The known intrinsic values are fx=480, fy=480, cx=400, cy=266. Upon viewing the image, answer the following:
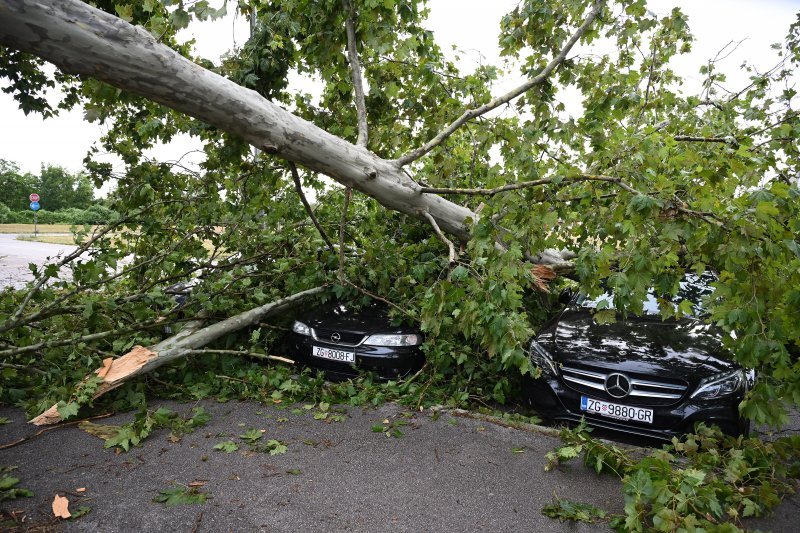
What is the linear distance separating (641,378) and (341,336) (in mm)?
2946

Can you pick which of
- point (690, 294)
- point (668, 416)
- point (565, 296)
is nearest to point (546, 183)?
point (668, 416)

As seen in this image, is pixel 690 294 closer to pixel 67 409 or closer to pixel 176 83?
pixel 176 83

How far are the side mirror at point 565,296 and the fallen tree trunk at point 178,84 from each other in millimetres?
2436

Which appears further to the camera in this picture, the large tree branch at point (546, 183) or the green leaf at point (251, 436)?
the green leaf at point (251, 436)

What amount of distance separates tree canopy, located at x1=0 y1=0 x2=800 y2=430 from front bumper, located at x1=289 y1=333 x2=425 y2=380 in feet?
0.88

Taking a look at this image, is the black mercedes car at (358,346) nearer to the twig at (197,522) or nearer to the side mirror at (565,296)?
the side mirror at (565,296)

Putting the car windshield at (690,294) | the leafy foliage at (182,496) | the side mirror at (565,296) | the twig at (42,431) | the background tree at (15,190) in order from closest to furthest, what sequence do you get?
→ 1. the leafy foliage at (182,496)
2. the twig at (42,431)
3. the car windshield at (690,294)
4. the side mirror at (565,296)
5. the background tree at (15,190)

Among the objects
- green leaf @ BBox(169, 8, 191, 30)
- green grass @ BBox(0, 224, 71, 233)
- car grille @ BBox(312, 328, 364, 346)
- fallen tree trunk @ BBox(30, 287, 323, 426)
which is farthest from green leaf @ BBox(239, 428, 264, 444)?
green grass @ BBox(0, 224, 71, 233)

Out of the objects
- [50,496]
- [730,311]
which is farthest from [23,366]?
[730,311]

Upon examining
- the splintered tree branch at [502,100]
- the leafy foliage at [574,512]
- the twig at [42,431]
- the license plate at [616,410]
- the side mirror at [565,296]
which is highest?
the splintered tree branch at [502,100]

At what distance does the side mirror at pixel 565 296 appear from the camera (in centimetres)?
586

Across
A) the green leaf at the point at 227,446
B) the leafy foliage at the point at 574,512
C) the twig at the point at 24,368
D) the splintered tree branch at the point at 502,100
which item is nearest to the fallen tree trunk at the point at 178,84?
the splintered tree branch at the point at 502,100

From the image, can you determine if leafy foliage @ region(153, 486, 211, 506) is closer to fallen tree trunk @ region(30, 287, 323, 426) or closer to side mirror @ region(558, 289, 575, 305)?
fallen tree trunk @ region(30, 287, 323, 426)

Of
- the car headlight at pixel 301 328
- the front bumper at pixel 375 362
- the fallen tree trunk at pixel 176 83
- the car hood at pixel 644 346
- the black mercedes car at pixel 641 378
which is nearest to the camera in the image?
the fallen tree trunk at pixel 176 83
